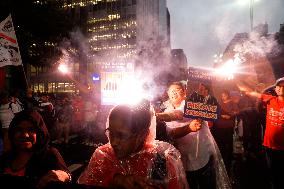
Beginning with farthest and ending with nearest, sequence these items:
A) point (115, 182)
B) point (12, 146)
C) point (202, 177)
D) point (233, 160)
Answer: point (233, 160)
point (202, 177)
point (12, 146)
point (115, 182)

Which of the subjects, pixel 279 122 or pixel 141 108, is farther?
pixel 279 122

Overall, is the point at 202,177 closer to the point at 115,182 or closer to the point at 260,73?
the point at 115,182

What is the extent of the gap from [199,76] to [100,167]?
186cm

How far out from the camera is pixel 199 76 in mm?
3352

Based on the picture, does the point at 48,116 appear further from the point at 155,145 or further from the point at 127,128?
the point at 127,128

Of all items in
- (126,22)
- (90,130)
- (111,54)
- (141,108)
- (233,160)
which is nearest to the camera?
(141,108)

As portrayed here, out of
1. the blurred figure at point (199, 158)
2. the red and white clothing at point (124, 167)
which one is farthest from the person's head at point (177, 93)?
the red and white clothing at point (124, 167)

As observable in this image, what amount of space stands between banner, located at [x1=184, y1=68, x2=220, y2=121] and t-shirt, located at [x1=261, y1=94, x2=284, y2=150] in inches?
102

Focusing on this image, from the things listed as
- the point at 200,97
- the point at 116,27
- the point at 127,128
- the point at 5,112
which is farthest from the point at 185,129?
the point at 116,27

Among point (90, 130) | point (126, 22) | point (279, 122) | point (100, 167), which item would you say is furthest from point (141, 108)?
point (126, 22)

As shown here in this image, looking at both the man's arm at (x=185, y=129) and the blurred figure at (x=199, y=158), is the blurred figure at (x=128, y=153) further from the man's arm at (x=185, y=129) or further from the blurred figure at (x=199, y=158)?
the blurred figure at (x=199, y=158)

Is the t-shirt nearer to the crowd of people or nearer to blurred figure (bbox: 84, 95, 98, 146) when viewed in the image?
the crowd of people

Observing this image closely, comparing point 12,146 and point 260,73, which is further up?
point 260,73

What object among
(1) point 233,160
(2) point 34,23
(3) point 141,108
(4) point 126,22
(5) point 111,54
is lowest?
(1) point 233,160
